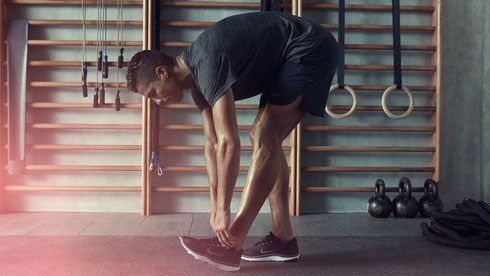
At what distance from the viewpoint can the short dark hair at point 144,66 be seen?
6.68ft

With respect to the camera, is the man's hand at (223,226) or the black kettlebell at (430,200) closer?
the man's hand at (223,226)

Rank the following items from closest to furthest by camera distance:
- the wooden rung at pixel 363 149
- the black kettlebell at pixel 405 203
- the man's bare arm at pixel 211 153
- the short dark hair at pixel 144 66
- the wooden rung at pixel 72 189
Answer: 1. the short dark hair at pixel 144 66
2. the man's bare arm at pixel 211 153
3. the black kettlebell at pixel 405 203
4. the wooden rung at pixel 72 189
5. the wooden rung at pixel 363 149

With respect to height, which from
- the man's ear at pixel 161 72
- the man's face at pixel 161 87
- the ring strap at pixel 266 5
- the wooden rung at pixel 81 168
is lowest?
the wooden rung at pixel 81 168

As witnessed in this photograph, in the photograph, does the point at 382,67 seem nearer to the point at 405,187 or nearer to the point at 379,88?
the point at 379,88

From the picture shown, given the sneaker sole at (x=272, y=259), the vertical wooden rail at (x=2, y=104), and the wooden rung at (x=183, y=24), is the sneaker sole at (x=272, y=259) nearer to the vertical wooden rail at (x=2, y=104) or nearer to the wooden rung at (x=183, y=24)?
the wooden rung at (x=183, y=24)

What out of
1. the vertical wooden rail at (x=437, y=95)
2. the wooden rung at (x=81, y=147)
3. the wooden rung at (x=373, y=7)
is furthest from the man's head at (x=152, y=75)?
the vertical wooden rail at (x=437, y=95)

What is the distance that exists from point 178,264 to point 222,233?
40cm

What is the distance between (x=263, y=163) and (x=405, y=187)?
6.46 feet

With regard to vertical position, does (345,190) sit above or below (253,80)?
below

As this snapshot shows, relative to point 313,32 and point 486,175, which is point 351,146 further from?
point 313,32

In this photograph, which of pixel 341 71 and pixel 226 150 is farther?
pixel 341 71

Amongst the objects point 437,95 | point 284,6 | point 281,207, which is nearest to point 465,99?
point 437,95

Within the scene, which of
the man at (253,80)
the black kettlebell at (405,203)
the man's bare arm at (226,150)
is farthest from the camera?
the black kettlebell at (405,203)

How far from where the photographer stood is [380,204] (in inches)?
140
